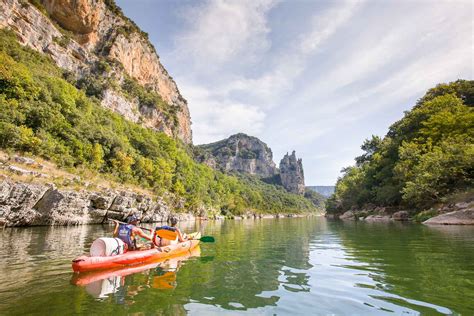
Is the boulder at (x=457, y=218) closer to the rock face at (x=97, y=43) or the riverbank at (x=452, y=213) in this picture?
the riverbank at (x=452, y=213)

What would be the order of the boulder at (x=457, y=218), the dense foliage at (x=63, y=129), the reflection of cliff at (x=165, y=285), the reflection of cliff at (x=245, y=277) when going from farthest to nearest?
the dense foliage at (x=63, y=129) < the boulder at (x=457, y=218) < the reflection of cliff at (x=245, y=277) < the reflection of cliff at (x=165, y=285)

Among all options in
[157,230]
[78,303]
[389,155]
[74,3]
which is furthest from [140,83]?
[78,303]

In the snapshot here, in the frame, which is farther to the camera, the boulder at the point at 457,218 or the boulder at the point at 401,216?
the boulder at the point at 401,216

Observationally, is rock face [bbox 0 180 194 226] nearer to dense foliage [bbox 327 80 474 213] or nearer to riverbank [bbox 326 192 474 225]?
riverbank [bbox 326 192 474 225]

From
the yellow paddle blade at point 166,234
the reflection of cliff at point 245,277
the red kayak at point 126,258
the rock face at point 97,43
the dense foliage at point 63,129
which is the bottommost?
the reflection of cliff at point 245,277

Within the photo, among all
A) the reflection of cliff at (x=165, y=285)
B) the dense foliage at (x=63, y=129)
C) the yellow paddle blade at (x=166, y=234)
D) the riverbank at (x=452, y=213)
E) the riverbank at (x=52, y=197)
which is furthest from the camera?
the dense foliage at (x=63, y=129)

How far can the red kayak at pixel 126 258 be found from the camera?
7.57m

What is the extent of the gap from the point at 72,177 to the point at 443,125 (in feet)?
150

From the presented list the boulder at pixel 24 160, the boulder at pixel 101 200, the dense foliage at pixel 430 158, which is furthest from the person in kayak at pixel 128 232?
the dense foliage at pixel 430 158

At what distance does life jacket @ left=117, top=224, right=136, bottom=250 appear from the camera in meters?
9.69

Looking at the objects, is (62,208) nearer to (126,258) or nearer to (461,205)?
(126,258)

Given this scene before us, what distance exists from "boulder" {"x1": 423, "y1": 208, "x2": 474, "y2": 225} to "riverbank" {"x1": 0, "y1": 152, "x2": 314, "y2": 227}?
1227 inches

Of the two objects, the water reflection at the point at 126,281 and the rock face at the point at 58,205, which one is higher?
the rock face at the point at 58,205

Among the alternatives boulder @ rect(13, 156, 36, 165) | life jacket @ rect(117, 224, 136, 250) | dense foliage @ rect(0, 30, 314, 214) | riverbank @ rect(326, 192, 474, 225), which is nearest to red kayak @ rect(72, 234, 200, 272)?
life jacket @ rect(117, 224, 136, 250)
